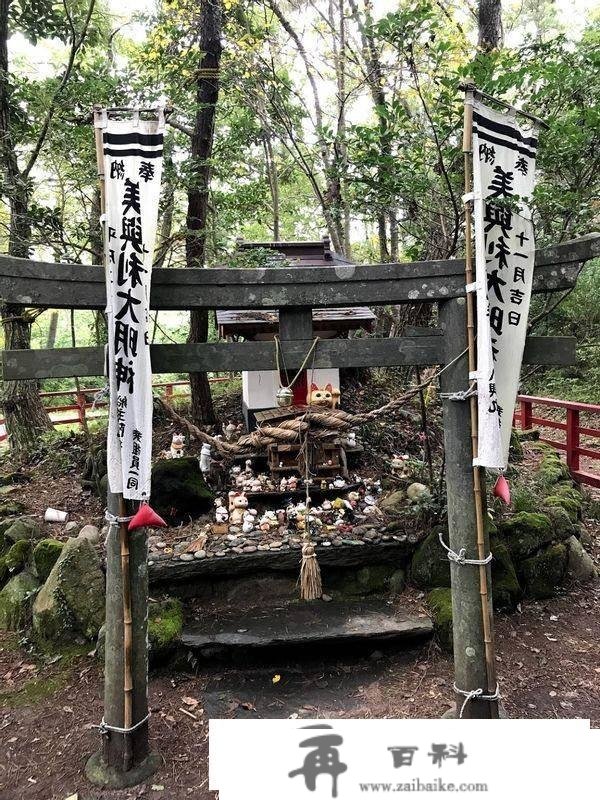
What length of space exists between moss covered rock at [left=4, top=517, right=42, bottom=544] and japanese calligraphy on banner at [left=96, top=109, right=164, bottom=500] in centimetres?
379

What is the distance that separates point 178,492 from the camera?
6.29 meters

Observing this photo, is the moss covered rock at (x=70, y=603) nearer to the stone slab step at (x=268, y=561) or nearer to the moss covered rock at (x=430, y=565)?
the stone slab step at (x=268, y=561)

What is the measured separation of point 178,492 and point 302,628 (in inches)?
90.7

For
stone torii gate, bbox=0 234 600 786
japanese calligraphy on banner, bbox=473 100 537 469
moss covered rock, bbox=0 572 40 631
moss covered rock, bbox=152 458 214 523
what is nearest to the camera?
japanese calligraphy on banner, bbox=473 100 537 469

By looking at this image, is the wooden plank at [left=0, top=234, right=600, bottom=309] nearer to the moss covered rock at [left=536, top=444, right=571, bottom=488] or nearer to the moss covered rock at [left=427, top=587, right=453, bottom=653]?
the moss covered rock at [left=427, top=587, right=453, bottom=653]

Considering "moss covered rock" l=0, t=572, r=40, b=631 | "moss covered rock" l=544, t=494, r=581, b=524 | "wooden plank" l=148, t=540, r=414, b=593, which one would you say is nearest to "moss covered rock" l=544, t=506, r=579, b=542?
"moss covered rock" l=544, t=494, r=581, b=524

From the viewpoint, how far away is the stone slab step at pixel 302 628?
4.79 meters

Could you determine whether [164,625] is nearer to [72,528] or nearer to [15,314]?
[72,528]

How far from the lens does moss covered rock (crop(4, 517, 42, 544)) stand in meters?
5.98

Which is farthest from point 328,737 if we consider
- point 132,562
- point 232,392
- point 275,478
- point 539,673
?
point 232,392

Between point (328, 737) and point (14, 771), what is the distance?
9.28ft

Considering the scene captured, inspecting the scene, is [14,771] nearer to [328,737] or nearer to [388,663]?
[328,737]

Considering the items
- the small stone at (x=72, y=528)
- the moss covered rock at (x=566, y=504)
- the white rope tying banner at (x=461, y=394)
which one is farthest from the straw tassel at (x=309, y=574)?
the moss covered rock at (x=566, y=504)

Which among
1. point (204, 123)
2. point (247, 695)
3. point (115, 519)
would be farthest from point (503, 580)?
point (204, 123)
